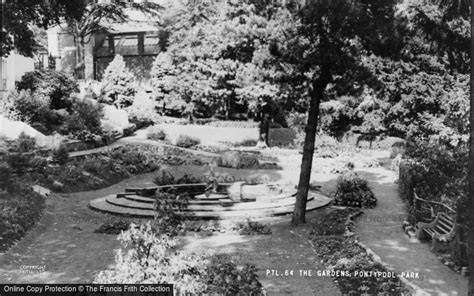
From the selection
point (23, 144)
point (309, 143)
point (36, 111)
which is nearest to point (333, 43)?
point (309, 143)

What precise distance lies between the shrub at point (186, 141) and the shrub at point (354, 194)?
7.63m

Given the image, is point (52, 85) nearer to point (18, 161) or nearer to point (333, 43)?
point (18, 161)

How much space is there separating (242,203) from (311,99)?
3.99 m

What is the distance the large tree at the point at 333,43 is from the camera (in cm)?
1066

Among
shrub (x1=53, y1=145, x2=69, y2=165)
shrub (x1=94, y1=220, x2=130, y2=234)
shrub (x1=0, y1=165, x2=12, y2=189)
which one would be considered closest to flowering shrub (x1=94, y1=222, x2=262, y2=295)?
shrub (x1=0, y1=165, x2=12, y2=189)

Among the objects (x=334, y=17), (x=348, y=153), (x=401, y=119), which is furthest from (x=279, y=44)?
(x=348, y=153)

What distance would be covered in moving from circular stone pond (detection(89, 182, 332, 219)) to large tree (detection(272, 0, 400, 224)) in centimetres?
295

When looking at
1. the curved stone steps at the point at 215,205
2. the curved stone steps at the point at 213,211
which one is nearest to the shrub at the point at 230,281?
the curved stone steps at the point at 213,211

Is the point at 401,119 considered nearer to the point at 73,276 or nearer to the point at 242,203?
the point at 242,203

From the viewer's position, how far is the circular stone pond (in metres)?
13.1

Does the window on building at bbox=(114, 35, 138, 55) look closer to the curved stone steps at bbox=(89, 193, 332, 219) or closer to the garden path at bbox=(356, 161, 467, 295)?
the curved stone steps at bbox=(89, 193, 332, 219)

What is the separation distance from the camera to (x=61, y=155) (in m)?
14.8

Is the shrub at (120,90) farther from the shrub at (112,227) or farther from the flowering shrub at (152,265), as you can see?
the flowering shrub at (152,265)

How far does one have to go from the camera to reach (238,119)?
22.2 m
